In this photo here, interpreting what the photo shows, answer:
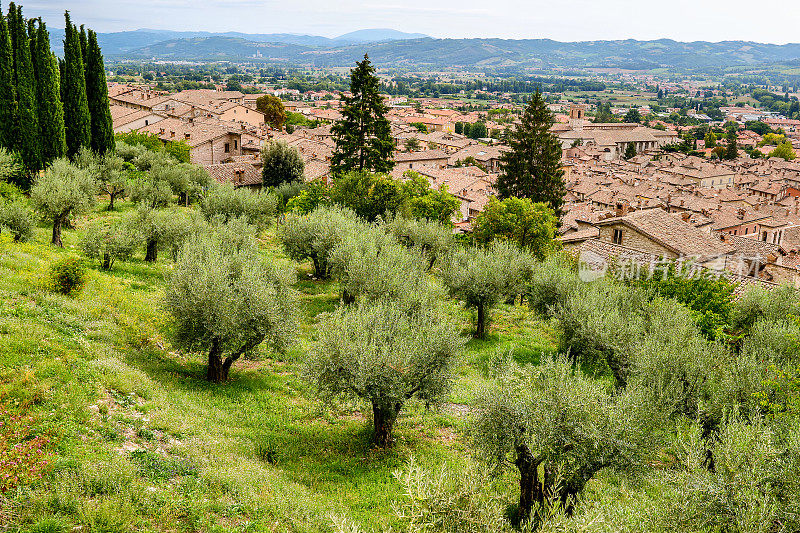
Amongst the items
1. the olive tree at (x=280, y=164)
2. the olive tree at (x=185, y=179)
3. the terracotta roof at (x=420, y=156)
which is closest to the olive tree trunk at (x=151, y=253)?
the olive tree at (x=185, y=179)

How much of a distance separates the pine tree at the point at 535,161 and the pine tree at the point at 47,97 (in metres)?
33.2

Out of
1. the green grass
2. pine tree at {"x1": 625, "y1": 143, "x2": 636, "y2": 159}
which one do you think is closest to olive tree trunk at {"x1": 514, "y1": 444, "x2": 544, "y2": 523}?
the green grass

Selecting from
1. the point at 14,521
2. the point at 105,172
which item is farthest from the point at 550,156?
the point at 14,521

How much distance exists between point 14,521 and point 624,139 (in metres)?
163

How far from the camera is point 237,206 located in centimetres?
3359

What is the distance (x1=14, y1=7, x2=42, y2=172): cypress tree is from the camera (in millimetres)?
32406

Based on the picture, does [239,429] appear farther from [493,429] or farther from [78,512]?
[493,429]

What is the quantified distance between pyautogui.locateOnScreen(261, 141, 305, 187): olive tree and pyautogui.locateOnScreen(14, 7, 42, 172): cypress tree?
23.1 m

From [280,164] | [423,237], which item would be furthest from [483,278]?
[280,164]

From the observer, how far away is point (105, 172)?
3744cm

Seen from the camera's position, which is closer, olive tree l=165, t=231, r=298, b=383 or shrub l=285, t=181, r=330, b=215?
olive tree l=165, t=231, r=298, b=383

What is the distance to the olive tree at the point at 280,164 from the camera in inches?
2133

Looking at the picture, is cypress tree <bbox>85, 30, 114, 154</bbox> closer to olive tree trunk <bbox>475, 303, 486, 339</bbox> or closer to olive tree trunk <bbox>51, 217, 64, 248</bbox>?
olive tree trunk <bbox>51, 217, 64, 248</bbox>

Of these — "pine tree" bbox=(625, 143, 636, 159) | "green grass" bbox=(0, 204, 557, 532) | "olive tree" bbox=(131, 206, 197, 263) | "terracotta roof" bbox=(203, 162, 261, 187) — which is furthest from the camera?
"pine tree" bbox=(625, 143, 636, 159)
